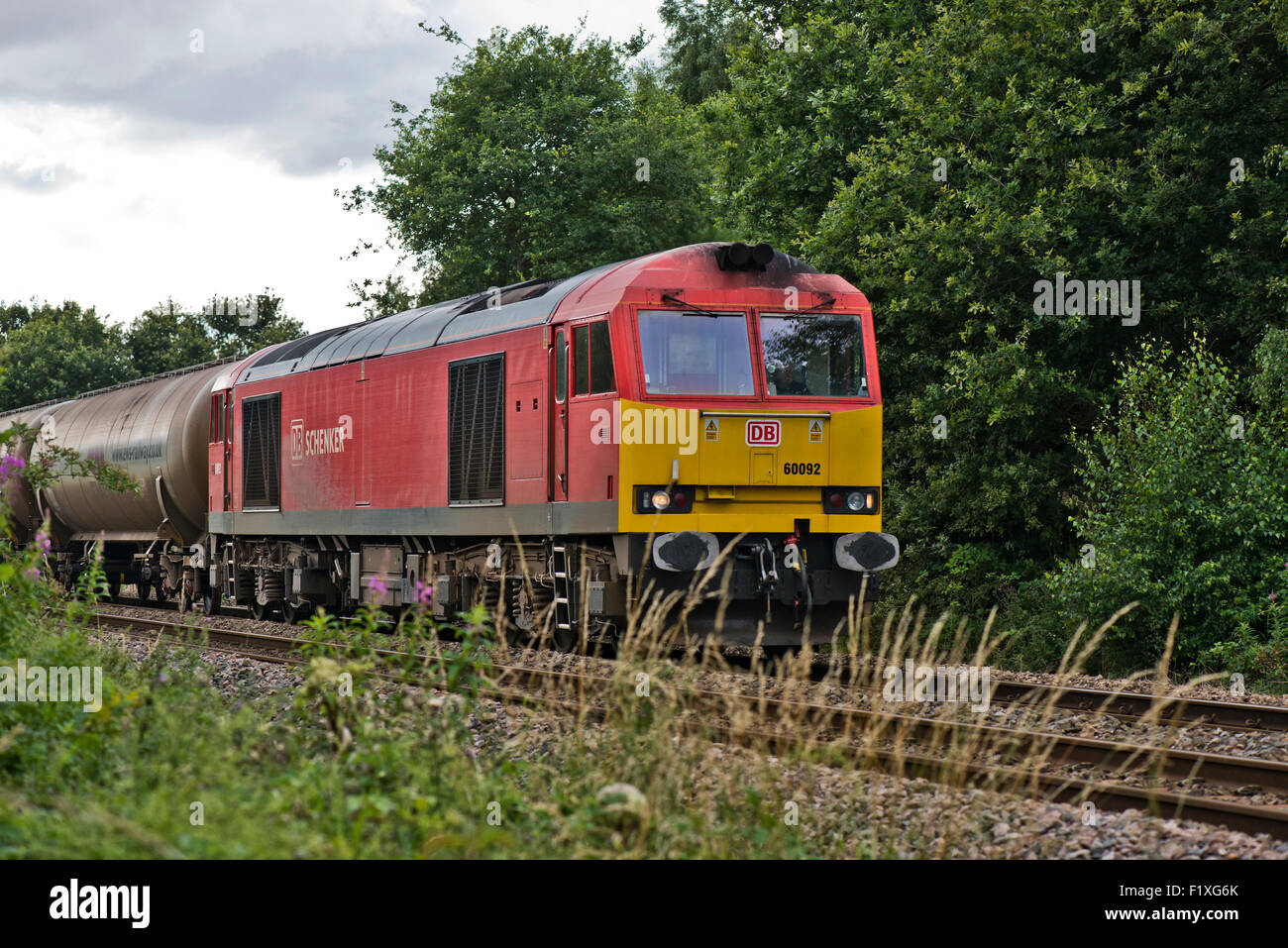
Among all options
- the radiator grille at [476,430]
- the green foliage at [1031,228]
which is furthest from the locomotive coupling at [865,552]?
the green foliage at [1031,228]

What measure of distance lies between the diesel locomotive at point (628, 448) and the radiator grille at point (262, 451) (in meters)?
→ 2.22

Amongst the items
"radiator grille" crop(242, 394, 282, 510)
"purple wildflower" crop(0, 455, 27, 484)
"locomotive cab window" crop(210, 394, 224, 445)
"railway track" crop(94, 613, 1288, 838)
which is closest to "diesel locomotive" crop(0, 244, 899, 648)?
"railway track" crop(94, 613, 1288, 838)

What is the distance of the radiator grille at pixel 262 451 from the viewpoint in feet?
61.4

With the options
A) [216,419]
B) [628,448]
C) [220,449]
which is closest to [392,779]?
[628,448]

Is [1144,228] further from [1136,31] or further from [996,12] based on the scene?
[996,12]

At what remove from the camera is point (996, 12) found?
56.7 ft

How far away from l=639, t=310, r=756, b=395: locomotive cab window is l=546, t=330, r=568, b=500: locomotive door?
1.04m

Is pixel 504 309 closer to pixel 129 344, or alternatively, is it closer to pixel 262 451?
pixel 262 451

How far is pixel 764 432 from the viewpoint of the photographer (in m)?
12.2

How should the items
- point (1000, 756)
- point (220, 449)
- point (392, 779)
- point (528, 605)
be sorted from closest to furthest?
1. point (392, 779)
2. point (1000, 756)
3. point (528, 605)
4. point (220, 449)

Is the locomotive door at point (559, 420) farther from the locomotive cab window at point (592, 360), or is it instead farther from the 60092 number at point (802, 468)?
the 60092 number at point (802, 468)

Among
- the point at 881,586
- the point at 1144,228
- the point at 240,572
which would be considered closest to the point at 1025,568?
the point at 881,586

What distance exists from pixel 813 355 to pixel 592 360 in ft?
7.10

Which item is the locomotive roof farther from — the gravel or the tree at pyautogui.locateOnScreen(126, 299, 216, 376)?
the tree at pyautogui.locateOnScreen(126, 299, 216, 376)
